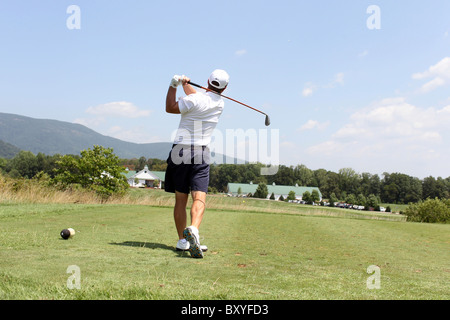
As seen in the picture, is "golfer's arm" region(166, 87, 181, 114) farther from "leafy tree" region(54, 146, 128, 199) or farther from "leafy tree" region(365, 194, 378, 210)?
"leafy tree" region(365, 194, 378, 210)

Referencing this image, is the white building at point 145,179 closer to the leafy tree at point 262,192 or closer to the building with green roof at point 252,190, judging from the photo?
the building with green roof at point 252,190

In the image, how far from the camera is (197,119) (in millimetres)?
4453

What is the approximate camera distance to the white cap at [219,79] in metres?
4.56

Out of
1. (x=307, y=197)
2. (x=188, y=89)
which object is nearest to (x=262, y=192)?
(x=307, y=197)

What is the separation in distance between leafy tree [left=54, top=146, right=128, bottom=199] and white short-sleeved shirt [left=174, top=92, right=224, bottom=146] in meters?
26.0

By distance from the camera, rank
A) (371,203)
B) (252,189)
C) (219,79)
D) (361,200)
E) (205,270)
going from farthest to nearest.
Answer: (252,189), (361,200), (371,203), (219,79), (205,270)

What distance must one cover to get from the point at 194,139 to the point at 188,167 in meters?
0.35

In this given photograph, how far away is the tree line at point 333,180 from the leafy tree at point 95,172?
7497 centimetres

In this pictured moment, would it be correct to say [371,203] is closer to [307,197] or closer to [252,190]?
[307,197]

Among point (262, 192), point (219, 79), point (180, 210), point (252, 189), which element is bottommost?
point (262, 192)
